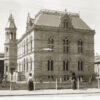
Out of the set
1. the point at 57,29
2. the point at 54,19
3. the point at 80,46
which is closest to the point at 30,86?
the point at 57,29

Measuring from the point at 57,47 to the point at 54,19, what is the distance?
558 centimetres

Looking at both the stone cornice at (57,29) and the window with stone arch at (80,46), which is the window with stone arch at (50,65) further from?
the window with stone arch at (80,46)

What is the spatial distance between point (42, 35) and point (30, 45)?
3.53 meters

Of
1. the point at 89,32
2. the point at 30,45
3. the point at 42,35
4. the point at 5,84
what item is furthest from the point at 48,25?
the point at 5,84

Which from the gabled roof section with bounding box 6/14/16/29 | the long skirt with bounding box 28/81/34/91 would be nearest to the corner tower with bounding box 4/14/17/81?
the gabled roof section with bounding box 6/14/16/29

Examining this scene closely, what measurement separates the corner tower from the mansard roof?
50.6 feet

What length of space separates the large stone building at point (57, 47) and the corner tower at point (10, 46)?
1401 cm

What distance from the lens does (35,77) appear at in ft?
122

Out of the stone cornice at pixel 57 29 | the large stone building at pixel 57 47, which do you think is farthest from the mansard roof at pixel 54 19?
the stone cornice at pixel 57 29

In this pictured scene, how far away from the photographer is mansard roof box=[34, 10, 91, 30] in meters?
39.7

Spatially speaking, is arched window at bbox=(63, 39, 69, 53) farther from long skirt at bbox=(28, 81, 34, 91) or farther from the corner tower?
the corner tower

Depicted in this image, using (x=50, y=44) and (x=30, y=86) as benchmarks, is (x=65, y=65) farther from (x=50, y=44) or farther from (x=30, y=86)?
(x=30, y=86)

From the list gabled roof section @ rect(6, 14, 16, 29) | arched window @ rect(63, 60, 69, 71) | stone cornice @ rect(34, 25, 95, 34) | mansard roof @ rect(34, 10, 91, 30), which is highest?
gabled roof section @ rect(6, 14, 16, 29)

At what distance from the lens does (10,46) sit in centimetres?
5709
